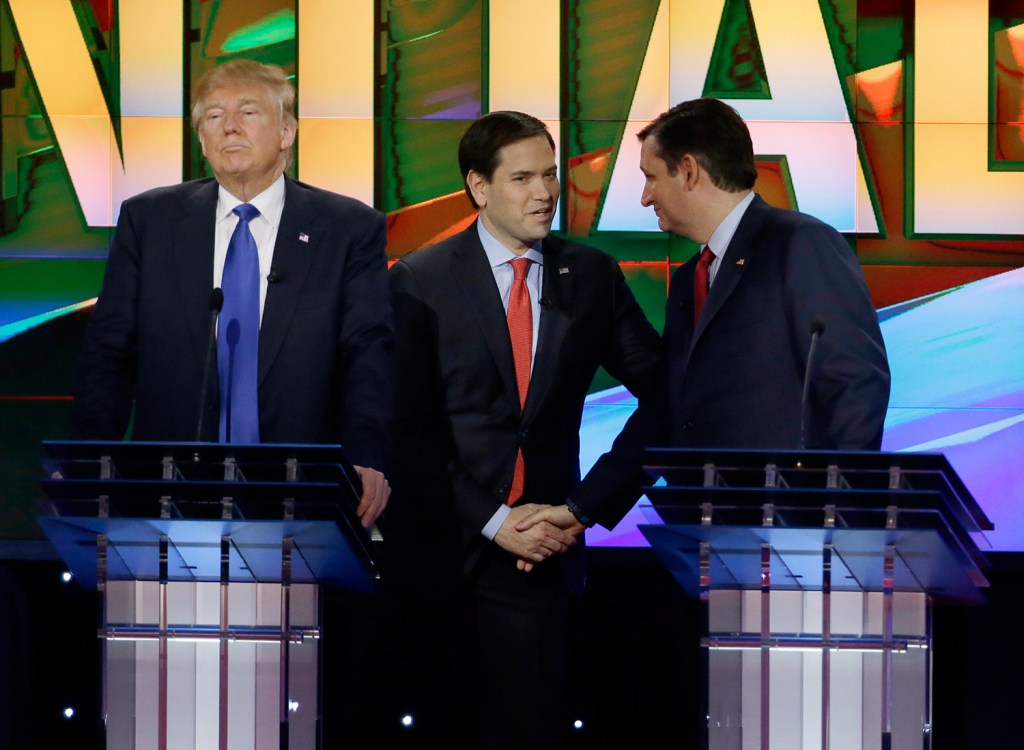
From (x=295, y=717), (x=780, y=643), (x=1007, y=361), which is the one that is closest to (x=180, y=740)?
(x=295, y=717)

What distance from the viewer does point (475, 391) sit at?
352 centimetres

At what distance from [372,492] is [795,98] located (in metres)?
2.62

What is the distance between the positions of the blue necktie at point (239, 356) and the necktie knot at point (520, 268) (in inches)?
24.6

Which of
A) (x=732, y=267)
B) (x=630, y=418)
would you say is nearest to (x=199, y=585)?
(x=630, y=418)

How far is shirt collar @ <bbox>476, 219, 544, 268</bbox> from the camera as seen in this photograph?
364 centimetres

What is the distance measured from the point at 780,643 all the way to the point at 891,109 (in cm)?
300

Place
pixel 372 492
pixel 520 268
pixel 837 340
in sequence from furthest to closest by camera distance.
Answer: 1. pixel 520 268
2. pixel 837 340
3. pixel 372 492

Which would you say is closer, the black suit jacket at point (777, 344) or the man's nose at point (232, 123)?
the black suit jacket at point (777, 344)

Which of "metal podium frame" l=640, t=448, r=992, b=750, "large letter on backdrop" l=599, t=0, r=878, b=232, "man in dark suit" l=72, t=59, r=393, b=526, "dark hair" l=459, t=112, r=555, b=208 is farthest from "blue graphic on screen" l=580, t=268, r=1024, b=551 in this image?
"metal podium frame" l=640, t=448, r=992, b=750

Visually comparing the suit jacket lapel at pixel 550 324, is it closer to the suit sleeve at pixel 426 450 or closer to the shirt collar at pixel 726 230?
the suit sleeve at pixel 426 450

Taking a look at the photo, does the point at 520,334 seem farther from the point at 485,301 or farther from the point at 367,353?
the point at 367,353

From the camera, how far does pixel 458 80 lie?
511 centimetres

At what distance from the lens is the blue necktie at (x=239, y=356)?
3369mm

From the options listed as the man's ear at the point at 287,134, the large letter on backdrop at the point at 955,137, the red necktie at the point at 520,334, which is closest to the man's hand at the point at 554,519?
the red necktie at the point at 520,334
